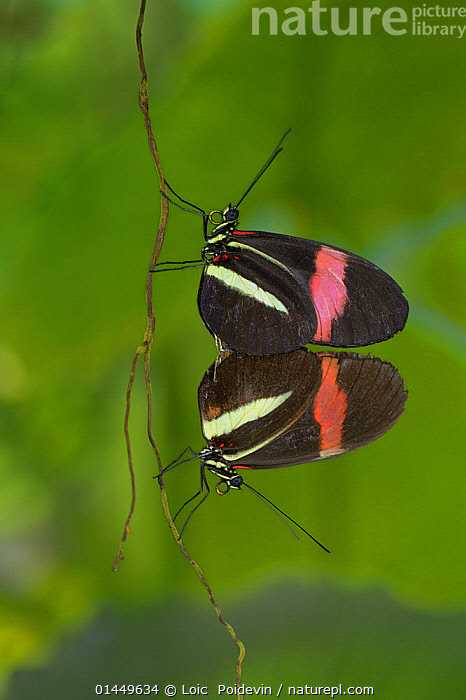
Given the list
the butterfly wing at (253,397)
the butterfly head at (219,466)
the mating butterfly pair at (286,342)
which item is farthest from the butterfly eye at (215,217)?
the butterfly head at (219,466)

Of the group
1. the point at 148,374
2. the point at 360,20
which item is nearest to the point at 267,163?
the point at 360,20

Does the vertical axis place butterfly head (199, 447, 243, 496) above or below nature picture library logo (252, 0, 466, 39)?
below

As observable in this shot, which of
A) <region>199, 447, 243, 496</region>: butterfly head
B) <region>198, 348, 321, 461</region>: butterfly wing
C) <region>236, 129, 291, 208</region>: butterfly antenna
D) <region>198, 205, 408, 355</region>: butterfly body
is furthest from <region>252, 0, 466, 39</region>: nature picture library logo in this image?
<region>199, 447, 243, 496</region>: butterfly head

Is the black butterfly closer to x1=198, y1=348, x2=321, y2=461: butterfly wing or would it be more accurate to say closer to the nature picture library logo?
x1=198, y1=348, x2=321, y2=461: butterfly wing

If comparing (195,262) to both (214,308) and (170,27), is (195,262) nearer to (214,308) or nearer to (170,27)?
(214,308)

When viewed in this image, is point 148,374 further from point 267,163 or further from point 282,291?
point 267,163

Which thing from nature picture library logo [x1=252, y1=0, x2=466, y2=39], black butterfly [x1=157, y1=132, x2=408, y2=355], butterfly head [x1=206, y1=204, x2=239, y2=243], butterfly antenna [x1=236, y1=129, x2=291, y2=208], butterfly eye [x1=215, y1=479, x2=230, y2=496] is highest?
nature picture library logo [x1=252, y1=0, x2=466, y2=39]

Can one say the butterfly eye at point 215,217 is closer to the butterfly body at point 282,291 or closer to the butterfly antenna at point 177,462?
the butterfly body at point 282,291

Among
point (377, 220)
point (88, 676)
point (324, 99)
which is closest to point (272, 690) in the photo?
point (88, 676)
